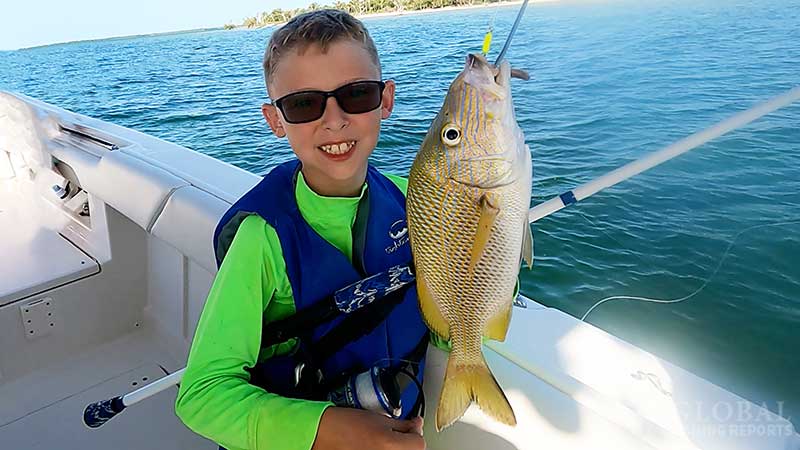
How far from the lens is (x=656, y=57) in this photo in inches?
445

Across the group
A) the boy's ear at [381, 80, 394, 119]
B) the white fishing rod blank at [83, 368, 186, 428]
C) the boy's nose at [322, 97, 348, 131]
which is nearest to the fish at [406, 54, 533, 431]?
the boy's nose at [322, 97, 348, 131]

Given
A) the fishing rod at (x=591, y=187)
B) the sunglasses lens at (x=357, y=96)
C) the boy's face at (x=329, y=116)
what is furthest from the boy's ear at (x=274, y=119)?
the fishing rod at (x=591, y=187)

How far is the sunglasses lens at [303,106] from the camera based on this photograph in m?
1.32

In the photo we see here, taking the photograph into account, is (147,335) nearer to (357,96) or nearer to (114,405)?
(114,405)

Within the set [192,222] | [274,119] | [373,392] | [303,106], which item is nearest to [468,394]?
[373,392]

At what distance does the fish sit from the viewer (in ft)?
3.40

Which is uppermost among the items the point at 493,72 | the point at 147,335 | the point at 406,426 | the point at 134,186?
the point at 493,72

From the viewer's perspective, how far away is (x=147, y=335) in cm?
318

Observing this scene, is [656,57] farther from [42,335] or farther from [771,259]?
[42,335]

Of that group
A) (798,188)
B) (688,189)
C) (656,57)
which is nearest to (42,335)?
(688,189)

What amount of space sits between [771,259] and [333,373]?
16.3 ft

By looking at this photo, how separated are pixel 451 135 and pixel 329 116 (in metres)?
0.40

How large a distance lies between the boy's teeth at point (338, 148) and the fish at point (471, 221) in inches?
12.9

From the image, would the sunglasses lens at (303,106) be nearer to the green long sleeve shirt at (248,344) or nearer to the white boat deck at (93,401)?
the green long sleeve shirt at (248,344)
